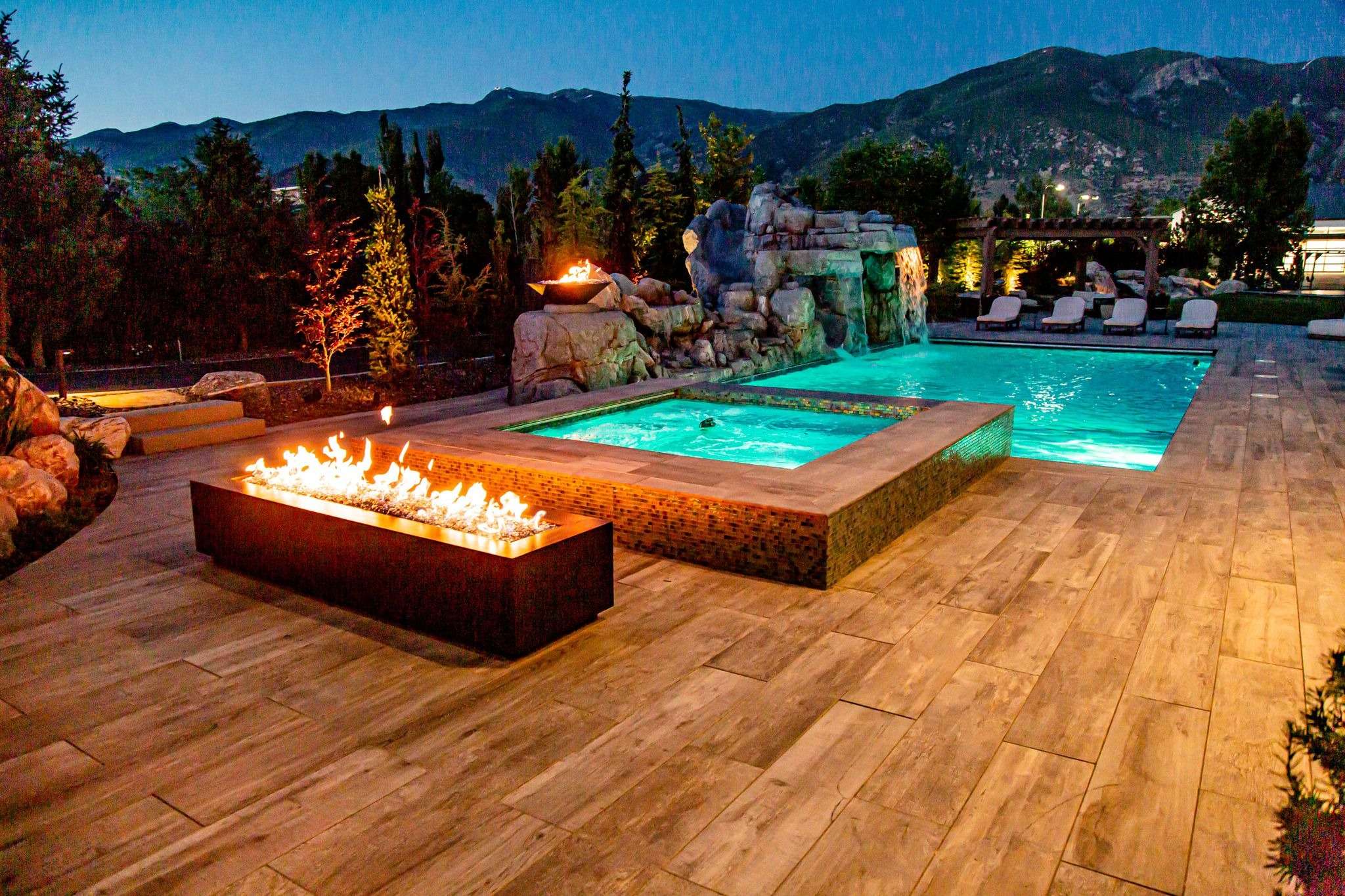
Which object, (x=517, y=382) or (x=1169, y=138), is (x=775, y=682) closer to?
(x=517, y=382)

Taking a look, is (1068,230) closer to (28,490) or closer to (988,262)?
(988,262)

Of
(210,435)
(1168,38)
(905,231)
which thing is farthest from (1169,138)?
(210,435)

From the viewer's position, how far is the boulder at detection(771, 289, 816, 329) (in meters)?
13.2

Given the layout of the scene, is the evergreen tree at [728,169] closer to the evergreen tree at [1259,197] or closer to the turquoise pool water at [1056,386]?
the turquoise pool water at [1056,386]

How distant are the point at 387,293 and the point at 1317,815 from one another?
930cm

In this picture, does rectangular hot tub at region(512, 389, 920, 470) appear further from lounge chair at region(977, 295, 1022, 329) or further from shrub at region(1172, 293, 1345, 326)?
shrub at region(1172, 293, 1345, 326)

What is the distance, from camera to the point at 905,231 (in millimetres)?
16109

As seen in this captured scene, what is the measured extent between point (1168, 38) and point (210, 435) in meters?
126

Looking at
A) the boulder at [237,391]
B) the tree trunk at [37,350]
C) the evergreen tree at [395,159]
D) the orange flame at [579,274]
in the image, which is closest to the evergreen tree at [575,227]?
the orange flame at [579,274]

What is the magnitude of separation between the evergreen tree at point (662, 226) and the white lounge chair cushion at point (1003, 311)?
708 cm

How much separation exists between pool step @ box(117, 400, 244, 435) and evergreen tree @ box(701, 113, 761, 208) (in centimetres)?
1859

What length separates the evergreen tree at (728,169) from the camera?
81.6ft

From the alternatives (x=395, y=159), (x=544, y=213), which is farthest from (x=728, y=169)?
(x=544, y=213)

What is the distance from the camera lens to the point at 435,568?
3.38 metres
